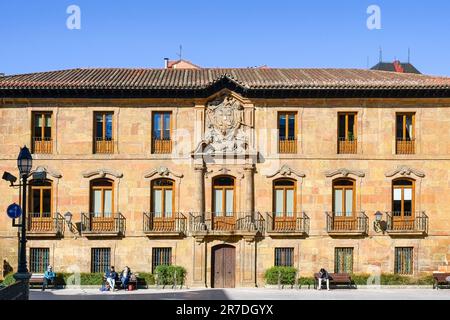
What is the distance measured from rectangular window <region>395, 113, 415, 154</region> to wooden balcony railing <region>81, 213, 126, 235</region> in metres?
13.3

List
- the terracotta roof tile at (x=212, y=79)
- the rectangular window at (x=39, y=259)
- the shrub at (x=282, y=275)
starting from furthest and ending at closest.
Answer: the rectangular window at (x=39, y=259), the terracotta roof tile at (x=212, y=79), the shrub at (x=282, y=275)

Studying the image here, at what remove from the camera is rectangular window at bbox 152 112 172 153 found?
114 ft

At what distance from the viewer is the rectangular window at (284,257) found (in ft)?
113

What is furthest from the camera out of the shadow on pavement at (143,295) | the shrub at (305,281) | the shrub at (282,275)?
the shrub at (305,281)

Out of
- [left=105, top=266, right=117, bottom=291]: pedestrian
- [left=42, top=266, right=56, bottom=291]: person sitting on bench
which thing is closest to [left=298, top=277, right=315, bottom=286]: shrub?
[left=105, top=266, right=117, bottom=291]: pedestrian

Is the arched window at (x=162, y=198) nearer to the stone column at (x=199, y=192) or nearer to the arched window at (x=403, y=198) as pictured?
the stone column at (x=199, y=192)

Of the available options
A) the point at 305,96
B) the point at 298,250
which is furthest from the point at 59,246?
the point at 305,96

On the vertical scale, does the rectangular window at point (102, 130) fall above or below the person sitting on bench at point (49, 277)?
above

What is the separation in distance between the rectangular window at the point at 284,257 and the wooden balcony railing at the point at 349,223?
2084mm

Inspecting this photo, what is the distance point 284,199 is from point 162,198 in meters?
5.62

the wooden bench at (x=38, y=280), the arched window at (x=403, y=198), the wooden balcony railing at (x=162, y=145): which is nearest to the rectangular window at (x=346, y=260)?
the arched window at (x=403, y=198)

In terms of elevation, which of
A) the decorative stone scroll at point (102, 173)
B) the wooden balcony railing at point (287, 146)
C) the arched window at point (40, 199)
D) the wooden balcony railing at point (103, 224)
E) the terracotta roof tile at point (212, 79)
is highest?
the terracotta roof tile at point (212, 79)

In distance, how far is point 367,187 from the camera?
34844 mm
